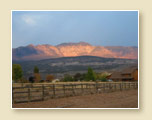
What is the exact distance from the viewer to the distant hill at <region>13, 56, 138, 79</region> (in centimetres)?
1019

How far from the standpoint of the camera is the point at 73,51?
1032 cm

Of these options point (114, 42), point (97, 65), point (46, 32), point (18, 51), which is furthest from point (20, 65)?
point (114, 42)

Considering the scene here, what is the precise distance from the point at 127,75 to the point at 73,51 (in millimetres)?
2354

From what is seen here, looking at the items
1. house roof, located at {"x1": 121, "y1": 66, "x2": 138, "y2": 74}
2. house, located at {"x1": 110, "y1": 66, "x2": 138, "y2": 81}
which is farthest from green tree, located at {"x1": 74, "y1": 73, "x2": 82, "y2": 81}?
house roof, located at {"x1": 121, "y1": 66, "x2": 138, "y2": 74}

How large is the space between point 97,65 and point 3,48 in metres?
3.51

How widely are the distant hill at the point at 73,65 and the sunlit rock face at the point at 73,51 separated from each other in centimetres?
15

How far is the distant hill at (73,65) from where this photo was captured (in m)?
10.2

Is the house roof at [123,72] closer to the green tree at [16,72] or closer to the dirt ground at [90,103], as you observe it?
the dirt ground at [90,103]

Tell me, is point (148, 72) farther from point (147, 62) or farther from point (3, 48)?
point (3, 48)

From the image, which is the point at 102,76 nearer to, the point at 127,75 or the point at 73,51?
the point at 127,75

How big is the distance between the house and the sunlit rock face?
0.50 metres

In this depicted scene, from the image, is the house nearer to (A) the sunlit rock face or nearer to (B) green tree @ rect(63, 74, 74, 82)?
(A) the sunlit rock face

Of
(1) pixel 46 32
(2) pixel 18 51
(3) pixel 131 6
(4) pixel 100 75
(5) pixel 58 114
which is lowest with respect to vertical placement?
(5) pixel 58 114

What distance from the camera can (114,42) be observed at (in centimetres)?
1021
